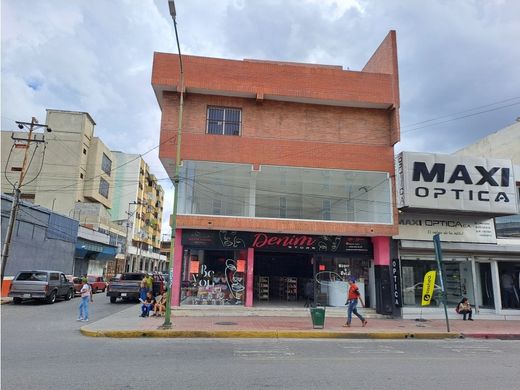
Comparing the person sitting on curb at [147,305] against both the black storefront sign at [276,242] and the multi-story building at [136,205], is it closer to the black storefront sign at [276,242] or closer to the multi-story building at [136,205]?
the black storefront sign at [276,242]

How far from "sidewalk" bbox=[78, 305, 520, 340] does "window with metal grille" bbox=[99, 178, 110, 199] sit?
143ft

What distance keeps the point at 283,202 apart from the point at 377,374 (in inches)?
485

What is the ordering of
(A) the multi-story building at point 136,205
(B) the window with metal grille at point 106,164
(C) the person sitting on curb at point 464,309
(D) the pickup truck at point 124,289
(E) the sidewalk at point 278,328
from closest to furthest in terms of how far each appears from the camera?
(E) the sidewalk at point 278,328 → (C) the person sitting on curb at point 464,309 → (D) the pickup truck at point 124,289 → (B) the window with metal grille at point 106,164 → (A) the multi-story building at point 136,205

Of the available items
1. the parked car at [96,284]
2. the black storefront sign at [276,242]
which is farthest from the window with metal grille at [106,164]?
the black storefront sign at [276,242]

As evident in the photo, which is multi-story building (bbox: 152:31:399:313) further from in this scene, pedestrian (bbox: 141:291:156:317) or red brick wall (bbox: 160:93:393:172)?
pedestrian (bbox: 141:291:156:317)

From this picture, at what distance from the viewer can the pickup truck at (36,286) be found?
21672 millimetres

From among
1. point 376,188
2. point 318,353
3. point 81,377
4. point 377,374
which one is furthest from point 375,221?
point 81,377

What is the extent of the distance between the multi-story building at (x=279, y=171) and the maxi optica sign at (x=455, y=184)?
1022mm

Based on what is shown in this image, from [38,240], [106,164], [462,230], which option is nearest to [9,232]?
[38,240]

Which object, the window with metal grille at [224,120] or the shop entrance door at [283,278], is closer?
the window with metal grille at [224,120]

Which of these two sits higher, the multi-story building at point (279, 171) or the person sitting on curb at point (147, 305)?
the multi-story building at point (279, 171)

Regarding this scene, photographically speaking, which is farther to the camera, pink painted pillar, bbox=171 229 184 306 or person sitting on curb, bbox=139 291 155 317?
pink painted pillar, bbox=171 229 184 306

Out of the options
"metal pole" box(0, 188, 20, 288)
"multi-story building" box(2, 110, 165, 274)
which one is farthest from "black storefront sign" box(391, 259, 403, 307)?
"multi-story building" box(2, 110, 165, 274)

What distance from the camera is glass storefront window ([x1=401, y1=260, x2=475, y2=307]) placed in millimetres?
19311
